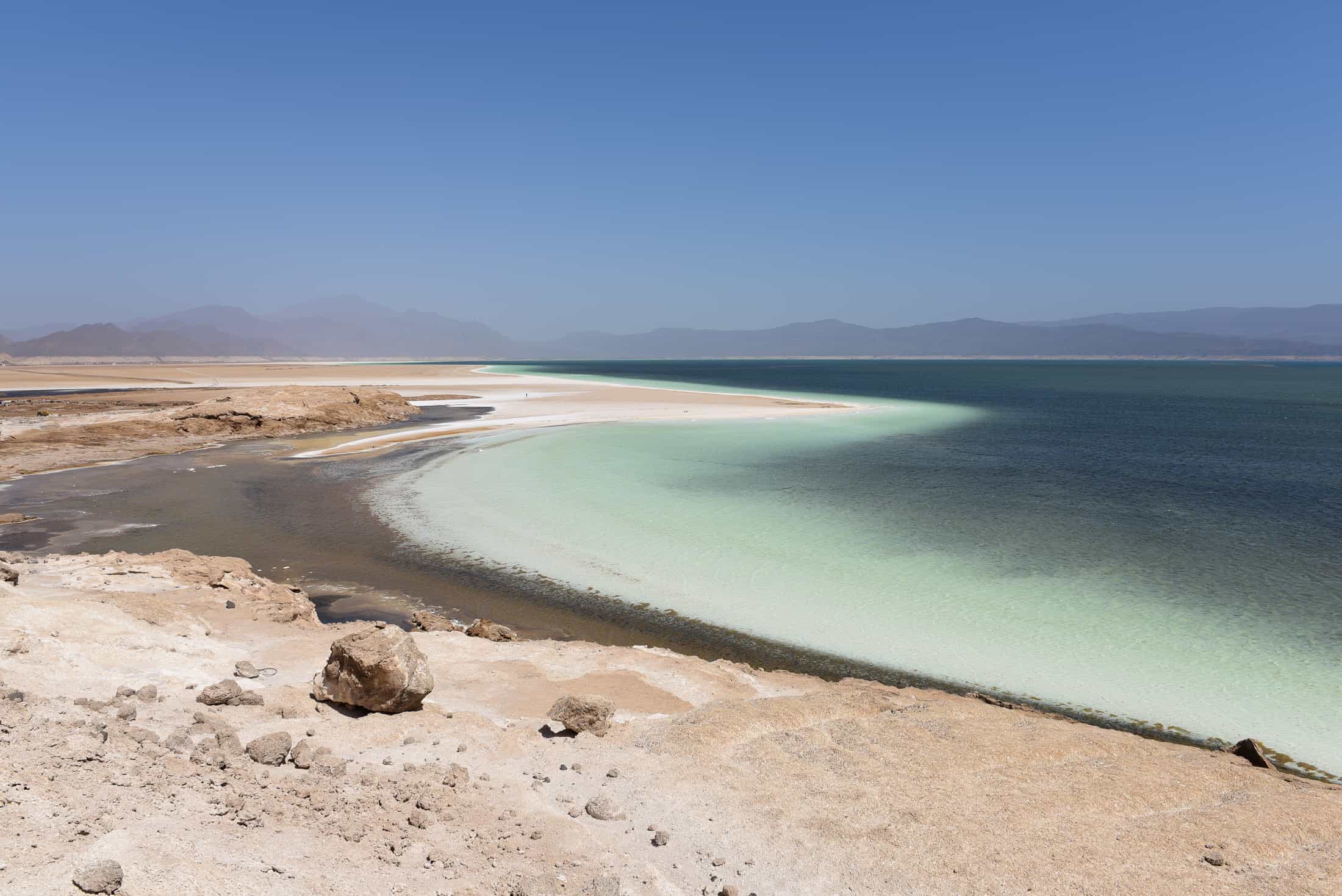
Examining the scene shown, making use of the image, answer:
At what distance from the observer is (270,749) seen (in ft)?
16.7

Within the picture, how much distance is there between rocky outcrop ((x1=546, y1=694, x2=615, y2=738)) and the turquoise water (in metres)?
3.90

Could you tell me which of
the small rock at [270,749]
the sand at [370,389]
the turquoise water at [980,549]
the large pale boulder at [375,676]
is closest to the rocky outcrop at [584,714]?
the large pale boulder at [375,676]

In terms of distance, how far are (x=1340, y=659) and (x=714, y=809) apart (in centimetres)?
854

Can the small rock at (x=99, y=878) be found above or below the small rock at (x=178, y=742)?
above

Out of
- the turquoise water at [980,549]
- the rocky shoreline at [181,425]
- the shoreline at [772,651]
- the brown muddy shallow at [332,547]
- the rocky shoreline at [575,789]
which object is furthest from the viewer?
the rocky shoreline at [181,425]

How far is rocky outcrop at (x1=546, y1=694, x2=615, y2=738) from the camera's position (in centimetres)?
602

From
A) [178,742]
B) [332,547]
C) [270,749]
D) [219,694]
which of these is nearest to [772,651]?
[270,749]

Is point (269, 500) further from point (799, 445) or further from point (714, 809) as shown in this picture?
point (799, 445)

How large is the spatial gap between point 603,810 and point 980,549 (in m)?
10.6

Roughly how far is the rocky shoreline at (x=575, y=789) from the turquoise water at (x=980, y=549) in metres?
2.06

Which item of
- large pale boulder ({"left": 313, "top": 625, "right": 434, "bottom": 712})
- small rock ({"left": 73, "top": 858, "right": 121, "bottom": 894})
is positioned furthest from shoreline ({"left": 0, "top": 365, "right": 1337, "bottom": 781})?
small rock ({"left": 73, "top": 858, "right": 121, "bottom": 894})

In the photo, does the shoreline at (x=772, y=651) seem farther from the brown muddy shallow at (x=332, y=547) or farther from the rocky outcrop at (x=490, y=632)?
the rocky outcrop at (x=490, y=632)

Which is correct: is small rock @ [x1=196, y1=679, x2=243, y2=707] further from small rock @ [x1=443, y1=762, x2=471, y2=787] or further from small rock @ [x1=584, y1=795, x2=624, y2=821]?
small rock @ [x1=584, y1=795, x2=624, y2=821]

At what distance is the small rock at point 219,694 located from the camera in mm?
5906
